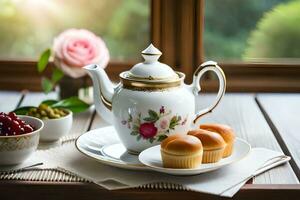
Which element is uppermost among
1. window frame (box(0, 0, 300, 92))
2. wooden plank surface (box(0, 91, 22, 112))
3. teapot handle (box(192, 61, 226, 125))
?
teapot handle (box(192, 61, 226, 125))

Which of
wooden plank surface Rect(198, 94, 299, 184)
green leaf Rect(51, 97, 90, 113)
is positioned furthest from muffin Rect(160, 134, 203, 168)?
green leaf Rect(51, 97, 90, 113)

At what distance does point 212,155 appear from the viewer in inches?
50.7

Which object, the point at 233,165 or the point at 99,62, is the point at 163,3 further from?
the point at 233,165

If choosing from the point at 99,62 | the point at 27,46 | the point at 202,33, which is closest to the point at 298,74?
the point at 202,33

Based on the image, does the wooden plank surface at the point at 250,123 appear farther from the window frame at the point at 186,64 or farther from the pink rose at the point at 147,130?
the pink rose at the point at 147,130

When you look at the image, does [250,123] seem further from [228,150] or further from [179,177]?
[179,177]

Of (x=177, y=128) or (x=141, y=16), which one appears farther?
(x=141, y=16)

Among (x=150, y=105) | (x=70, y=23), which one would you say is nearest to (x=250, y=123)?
(x=150, y=105)

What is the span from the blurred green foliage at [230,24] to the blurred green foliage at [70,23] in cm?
18

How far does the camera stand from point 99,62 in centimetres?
185

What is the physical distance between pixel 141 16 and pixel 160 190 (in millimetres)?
963

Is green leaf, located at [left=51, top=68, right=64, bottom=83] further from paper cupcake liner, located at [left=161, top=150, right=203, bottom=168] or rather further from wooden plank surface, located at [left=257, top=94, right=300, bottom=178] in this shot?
paper cupcake liner, located at [left=161, top=150, right=203, bottom=168]

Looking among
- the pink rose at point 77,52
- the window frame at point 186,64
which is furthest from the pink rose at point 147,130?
the window frame at point 186,64

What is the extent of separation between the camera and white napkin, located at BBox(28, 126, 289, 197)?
1.23 metres
